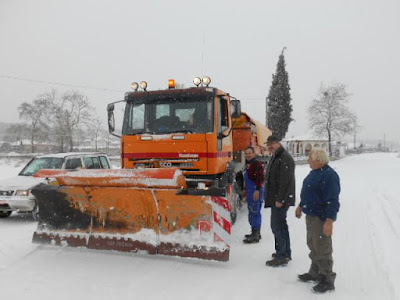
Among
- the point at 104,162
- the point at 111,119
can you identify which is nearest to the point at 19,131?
the point at 104,162

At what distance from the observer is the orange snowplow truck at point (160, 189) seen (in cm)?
443

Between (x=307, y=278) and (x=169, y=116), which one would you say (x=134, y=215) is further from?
(x=307, y=278)

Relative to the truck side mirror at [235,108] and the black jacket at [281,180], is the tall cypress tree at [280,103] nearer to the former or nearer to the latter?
the truck side mirror at [235,108]

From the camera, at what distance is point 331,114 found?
43312mm

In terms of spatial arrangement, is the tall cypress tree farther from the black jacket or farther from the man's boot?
the man's boot

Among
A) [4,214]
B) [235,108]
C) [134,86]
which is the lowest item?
[4,214]

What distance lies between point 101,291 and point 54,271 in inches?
39.1

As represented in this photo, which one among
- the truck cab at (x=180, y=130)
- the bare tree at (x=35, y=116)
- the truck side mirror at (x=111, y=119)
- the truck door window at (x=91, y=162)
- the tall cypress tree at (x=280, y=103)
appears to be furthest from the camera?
the bare tree at (x=35, y=116)

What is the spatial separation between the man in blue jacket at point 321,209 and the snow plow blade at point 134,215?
109 centimetres

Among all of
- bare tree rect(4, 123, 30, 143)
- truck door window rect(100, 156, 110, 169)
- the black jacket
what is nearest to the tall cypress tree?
truck door window rect(100, 156, 110, 169)

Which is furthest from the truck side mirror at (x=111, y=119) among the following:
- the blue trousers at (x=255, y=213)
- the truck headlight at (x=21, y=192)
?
the blue trousers at (x=255, y=213)

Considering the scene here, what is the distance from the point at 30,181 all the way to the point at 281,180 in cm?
598

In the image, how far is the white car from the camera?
7223 mm

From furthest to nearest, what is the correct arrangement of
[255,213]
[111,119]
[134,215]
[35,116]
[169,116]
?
[35,116]
[111,119]
[169,116]
[255,213]
[134,215]
